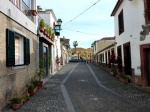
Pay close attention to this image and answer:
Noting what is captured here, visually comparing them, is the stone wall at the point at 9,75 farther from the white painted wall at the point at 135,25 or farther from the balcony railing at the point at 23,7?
the white painted wall at the point at 135,25

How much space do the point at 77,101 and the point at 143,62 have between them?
Answer: 5.23 m

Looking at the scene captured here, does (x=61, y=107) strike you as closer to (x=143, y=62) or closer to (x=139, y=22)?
(x=143, y=62)

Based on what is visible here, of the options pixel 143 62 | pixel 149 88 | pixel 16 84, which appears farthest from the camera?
pixel 143 62

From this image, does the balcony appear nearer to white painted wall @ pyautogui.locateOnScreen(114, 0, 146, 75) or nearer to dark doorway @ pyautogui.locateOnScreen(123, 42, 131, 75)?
white painted wall @ pyautogui.locateOnScreen(114, 0, 146, 75)

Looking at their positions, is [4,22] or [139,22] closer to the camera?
[4,22]

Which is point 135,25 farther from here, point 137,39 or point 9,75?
point 9,75

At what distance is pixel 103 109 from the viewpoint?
738cm

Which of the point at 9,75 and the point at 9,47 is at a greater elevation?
the point at 9,47

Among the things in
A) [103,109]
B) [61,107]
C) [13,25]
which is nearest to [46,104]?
[61,107]

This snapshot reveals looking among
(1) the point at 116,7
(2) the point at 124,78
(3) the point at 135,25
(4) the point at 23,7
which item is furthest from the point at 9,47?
(1) the point at 116,7

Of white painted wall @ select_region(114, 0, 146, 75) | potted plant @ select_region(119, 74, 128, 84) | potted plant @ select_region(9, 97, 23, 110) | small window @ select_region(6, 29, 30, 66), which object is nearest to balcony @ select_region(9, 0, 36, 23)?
small window @ select_region(6, 29, 30, 66)

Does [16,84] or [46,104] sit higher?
[16,84]

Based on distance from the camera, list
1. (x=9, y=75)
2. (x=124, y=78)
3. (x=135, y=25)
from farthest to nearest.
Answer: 1. (x=124, y=78)
2. (x=135, y=25)
3. (x=9, y=75)

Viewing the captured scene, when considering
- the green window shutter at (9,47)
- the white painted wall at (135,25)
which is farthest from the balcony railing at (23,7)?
the white painted wall at (135,25)
